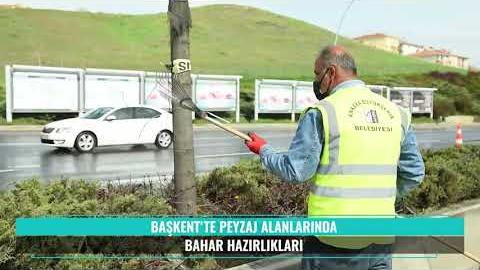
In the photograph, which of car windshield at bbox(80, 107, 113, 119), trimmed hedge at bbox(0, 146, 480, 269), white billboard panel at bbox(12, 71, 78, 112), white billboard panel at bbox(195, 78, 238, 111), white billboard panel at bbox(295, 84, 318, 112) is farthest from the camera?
white billboard panel at bbox(295, 84, 318, 112)

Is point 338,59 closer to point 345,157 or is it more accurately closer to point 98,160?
point 345,157

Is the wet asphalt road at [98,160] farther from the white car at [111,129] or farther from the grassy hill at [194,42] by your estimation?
the grassy hill at [194,42]

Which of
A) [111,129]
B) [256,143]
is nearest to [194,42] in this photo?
[111,129]

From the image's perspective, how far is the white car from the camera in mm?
15258

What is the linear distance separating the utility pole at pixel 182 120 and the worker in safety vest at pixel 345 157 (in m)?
1.80

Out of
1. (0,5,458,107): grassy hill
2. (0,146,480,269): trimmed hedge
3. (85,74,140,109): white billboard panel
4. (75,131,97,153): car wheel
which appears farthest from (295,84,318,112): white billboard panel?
(0,146,480,269): trimmed hedge

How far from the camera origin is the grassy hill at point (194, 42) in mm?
62469

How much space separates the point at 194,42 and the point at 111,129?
69386 millimetres

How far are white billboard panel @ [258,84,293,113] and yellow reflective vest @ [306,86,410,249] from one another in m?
30.6

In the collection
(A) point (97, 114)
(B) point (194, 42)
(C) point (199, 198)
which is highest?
(B) point (194, 42)

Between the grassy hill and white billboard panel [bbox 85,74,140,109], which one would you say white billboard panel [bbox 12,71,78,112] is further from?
the grassy hill

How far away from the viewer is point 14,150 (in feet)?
49.8

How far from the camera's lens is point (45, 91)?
24.3 meters

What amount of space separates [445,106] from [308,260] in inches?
1924
